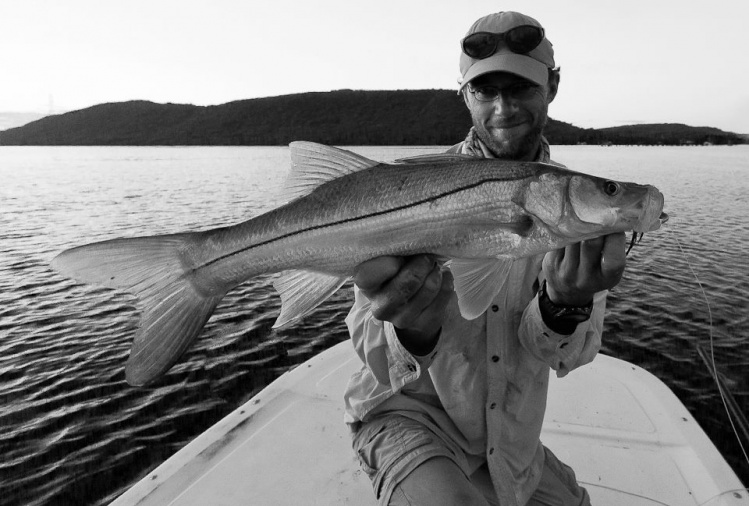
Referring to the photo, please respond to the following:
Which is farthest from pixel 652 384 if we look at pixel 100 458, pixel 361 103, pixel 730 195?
pixel 361 103

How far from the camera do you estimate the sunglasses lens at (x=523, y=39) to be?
404 cm

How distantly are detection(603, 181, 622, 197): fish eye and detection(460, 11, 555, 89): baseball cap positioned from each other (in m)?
1.60

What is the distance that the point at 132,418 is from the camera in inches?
350

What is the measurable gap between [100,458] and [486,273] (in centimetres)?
757

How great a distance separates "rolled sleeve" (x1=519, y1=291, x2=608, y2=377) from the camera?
3266 mm

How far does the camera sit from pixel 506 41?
13.3 feet

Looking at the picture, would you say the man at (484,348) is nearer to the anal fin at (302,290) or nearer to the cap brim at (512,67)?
the cap brim at (512,67)

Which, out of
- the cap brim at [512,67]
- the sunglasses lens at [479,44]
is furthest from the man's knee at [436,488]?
the sunglasses lens at [479,44]

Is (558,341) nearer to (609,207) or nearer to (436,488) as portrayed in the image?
(609,207)

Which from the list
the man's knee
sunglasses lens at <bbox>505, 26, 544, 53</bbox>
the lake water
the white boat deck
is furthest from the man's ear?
the white boat deck

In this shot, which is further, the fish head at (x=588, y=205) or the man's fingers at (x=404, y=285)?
the man's fingers at (x=404, y=285)

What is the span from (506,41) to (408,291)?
237cm

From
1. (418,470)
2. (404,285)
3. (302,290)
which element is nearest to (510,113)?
(404,285)

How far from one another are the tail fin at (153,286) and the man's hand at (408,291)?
89cm
